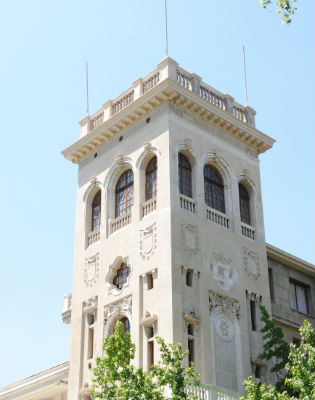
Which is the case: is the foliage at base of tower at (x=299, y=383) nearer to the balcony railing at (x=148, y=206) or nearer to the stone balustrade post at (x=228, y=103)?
the balcony railing at (x=148, y=206)

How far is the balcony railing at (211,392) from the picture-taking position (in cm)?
2795

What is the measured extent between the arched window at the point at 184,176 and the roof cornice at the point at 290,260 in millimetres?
5401

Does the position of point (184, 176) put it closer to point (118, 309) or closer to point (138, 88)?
point (138, 88)

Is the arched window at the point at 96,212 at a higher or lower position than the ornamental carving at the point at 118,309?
higher

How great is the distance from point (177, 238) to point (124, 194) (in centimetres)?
495

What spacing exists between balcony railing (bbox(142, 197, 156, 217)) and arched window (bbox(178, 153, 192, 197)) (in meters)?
1.31

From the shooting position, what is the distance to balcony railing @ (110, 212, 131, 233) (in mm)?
34625

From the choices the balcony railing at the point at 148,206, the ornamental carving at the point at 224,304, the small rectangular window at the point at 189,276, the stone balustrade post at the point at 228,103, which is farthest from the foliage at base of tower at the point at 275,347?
the stone balustrade post at the point at 228,103

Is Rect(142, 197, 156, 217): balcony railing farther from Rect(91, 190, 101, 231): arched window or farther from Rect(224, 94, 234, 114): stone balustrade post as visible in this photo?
Rect(224, 94, 234, 114): stone balustrade post

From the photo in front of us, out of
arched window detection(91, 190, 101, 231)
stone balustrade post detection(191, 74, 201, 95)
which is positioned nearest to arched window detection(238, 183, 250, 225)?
stone balustrade post detection(191, 74, 201, 95)

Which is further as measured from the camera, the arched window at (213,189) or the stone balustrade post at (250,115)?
the stone balustrade post at (250,115)

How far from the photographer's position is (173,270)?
3095 centimetres

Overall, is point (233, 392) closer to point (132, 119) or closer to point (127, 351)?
point (127, 351)

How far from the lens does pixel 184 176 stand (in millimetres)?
34375
